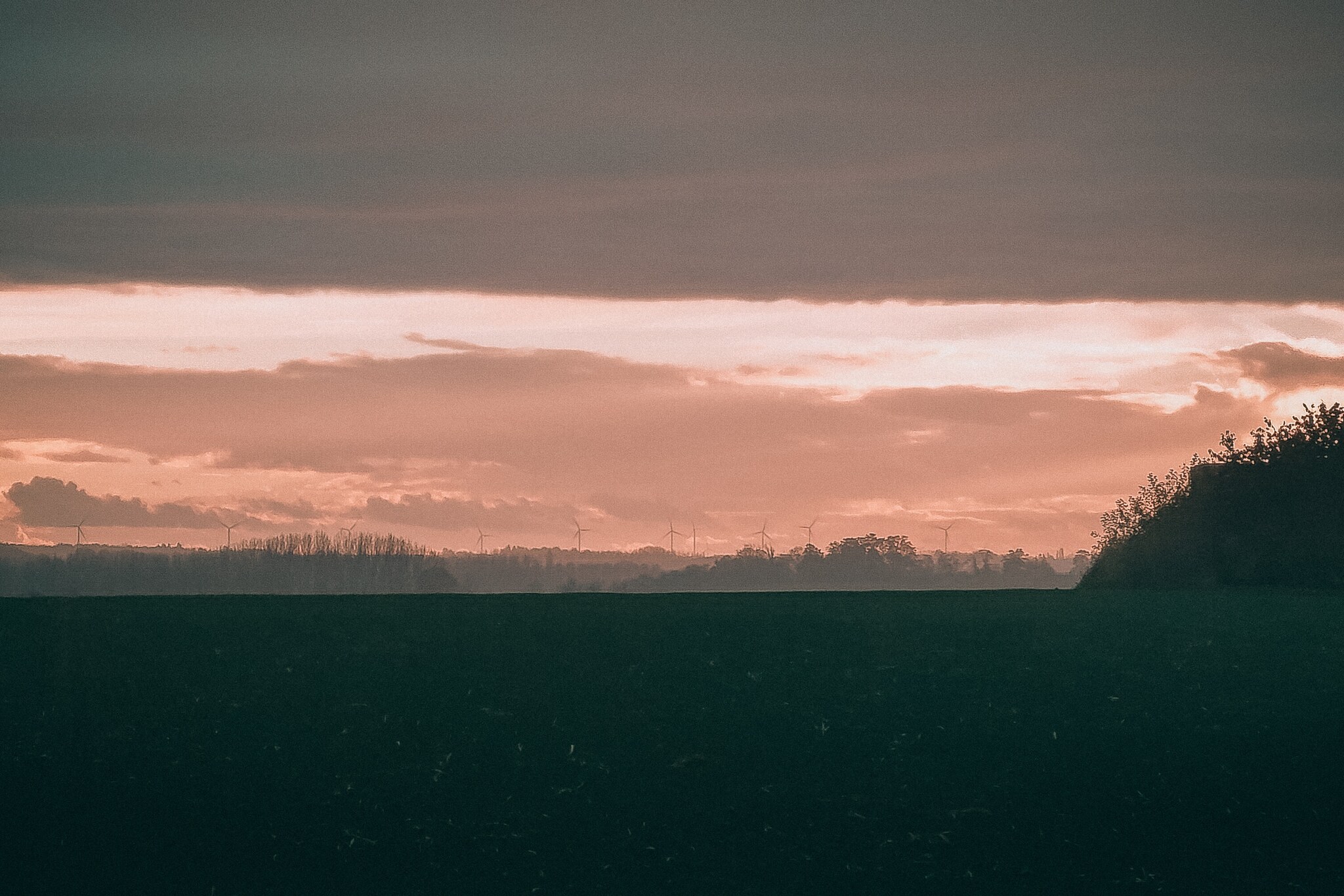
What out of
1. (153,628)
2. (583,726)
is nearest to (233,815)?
(583,726)

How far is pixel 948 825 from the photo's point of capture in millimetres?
27766

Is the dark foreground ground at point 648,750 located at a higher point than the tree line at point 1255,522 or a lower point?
lower

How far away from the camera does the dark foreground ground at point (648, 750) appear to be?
26219 millimetres

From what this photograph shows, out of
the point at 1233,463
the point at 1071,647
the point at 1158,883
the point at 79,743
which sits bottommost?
the point at 1158,883

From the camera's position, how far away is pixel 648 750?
1176 inches

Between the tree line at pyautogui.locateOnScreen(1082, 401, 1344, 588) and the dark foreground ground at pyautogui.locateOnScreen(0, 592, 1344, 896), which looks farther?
the tree line at pyautogui.locateOnScreen(1082, 401, 1344, 588)

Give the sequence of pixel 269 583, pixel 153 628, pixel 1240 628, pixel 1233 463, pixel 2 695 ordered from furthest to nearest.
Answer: pixel 269 583 → pixel 1233 463 → pixel 1240 628 → pixel 153 628 → pixel 2 695

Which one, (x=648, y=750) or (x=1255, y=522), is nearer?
(x=648, y=750)

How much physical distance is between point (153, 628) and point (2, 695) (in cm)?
456

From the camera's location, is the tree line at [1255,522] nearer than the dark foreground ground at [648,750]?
No

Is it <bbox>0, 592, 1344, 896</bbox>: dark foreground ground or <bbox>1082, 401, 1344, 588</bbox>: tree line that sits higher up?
<bbox>1082, 401, 1344, 588</bbox>: tree line

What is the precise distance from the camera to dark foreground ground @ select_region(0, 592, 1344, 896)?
26.2 m

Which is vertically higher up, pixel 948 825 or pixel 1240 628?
pixel 1240 628

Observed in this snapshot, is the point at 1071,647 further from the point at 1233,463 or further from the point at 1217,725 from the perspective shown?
the point at 1233,463
